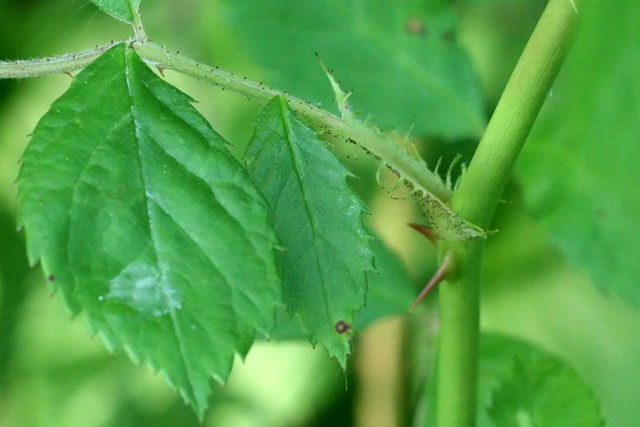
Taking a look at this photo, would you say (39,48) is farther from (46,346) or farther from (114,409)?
(114,409)

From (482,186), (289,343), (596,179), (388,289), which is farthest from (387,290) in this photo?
(482,186)

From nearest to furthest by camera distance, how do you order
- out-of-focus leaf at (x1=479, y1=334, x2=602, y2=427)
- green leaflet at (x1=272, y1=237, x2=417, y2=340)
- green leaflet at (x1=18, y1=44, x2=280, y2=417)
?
green leaflet at (x1=18, y1=44, x2=280, y2=417), out-of-focus leaf at (x1=479, y1=334, x2=602, y2=427), green leaflet at (x1=272, y1=237, x2=417, y2=340)

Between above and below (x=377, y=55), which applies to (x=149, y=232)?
below

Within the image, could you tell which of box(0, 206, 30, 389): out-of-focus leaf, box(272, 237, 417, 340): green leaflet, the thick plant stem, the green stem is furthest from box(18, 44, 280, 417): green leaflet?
box(0, 206, 30, 389): out-of-focus leaf

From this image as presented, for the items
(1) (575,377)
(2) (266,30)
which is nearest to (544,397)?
(1) (575,377)

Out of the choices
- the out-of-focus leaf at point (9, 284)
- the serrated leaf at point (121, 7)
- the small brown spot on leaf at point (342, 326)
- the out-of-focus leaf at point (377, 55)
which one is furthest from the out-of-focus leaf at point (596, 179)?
the out-of-focus leaf at point (9, 284)

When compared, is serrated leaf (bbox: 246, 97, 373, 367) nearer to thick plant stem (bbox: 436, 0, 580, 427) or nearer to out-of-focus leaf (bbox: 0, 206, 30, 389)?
thick plant stem (bbox: 436, 0, 580, 427)

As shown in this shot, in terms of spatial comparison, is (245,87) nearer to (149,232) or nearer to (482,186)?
(149,232)
